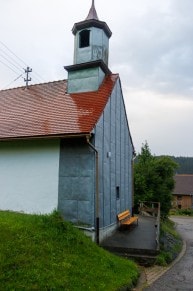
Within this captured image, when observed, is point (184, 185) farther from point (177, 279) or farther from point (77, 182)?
point (177, 279)

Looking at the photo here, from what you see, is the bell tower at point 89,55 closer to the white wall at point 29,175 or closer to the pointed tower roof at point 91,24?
the pointed tower roof at point 91,24

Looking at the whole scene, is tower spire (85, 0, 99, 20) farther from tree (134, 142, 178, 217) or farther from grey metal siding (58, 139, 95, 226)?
tree (134, 142, 178, 217)

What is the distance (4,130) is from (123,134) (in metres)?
5.86

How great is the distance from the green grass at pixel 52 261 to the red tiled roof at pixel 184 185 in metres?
53.2

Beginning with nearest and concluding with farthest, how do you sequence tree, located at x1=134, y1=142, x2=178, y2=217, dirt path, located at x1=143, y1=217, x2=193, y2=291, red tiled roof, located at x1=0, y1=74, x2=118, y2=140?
dirt path, located at x1=143, y1=217, x2=193, y2=291 < red tiled roof, located at x1=0, y1=74, x2=118, y2=140 < tree, located at x1=134, y1=142, x2=178, y2=217

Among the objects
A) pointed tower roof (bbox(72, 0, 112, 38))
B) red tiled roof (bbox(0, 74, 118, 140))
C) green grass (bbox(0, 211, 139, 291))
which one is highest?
pointed tower roof (bbox(72, 0, 112, 38))

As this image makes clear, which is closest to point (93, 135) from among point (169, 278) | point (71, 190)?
point (71, 190)

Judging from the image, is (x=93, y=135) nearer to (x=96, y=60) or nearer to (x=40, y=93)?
(x=96, y=60)

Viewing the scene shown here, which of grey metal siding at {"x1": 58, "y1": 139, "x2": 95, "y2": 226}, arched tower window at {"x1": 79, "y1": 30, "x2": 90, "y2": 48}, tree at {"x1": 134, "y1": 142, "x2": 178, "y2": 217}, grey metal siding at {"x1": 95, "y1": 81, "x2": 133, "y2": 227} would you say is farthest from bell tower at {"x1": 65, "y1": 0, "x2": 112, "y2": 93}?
tree at {"x1": 134, "y1": 142, "x2": 178, "y2": 217}

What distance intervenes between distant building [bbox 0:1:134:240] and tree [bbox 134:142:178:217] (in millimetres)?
10476

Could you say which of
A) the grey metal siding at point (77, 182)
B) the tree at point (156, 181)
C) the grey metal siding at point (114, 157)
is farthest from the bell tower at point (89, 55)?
the tree at point (156, 181)

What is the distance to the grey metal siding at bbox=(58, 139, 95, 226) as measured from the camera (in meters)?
11.4

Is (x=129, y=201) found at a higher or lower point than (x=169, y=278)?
higher

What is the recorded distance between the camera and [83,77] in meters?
14.8
